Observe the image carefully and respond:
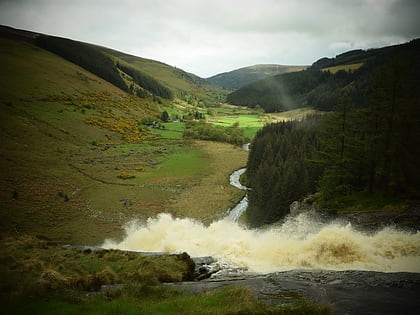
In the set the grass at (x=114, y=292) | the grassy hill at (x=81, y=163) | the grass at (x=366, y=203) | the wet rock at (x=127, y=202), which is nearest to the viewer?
the grass at (x=114, y=292)

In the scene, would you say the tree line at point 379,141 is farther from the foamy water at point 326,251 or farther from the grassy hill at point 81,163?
the grassy hill at point 81,163

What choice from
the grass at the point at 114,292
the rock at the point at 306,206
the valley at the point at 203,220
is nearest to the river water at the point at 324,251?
the valley at the point at 203,220

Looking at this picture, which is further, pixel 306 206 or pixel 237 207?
pixel 237 207

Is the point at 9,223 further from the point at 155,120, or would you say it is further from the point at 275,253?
the point at 155,120

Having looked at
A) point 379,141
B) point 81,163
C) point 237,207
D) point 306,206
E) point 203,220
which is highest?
point 379,141

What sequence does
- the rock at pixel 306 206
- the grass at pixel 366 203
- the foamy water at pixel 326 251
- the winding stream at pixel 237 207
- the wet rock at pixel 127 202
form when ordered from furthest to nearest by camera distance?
the winding stream at pixel 237 207
the wet rock at pixel 127 202
the rock at pixel 306 206
the grass at pixel 366 203
the foamy water at pixel 326 251

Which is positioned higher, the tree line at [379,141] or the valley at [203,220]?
the tree line at [379,141]

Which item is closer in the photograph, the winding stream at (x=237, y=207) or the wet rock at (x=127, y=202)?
the wet rock at (x=127, y=202)

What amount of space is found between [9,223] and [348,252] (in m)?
45.8

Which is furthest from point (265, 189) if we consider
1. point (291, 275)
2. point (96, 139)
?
point (96, 139)

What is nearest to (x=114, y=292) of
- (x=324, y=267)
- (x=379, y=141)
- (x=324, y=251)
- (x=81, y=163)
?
(x=324, y=267)

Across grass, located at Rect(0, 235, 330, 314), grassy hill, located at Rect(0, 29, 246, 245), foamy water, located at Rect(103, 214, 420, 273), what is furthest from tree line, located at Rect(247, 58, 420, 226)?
grassy hill, located at Rect(0, 29, 246, 245)

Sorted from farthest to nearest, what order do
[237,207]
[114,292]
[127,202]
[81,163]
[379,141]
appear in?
[81,163] < [237,207] < [127,202] < [379,141] < [114,292]

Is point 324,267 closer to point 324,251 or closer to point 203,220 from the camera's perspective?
point 324,251
